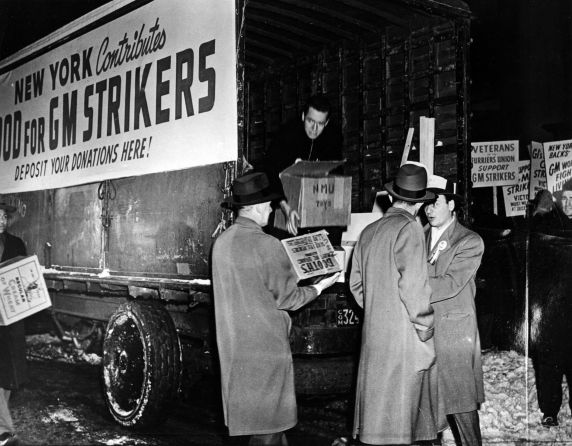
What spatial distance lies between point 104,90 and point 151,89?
78 cm

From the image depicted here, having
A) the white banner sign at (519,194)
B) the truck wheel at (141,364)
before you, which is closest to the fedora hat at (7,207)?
the truck wheel at (141,364)

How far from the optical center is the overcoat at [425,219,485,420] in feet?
14.5

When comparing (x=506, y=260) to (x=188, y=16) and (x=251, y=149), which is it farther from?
(x=188, y=16)

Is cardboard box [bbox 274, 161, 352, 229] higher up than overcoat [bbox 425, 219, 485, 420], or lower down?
higher up

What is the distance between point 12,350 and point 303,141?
3483 mm

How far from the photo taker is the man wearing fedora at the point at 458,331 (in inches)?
174

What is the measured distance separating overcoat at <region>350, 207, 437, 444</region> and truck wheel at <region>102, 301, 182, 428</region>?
1.75 m

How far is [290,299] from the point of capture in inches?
151

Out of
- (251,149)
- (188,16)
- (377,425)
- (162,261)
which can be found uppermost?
(188,16)

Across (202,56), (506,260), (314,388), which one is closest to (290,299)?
(314,388)

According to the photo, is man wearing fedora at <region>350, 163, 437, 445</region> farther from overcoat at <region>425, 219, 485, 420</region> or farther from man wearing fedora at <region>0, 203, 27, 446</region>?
man wearing fedora at <region>0, 203, 27, 446</region>

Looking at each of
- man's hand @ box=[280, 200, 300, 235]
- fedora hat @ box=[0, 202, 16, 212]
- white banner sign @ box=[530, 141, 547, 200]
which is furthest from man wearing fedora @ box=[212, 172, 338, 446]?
white banner sign @ box=[530, 141, 547, 200]

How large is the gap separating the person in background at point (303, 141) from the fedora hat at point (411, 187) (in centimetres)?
154

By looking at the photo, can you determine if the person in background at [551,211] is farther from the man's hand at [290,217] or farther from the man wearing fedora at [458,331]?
the man's hand at [290,217]
